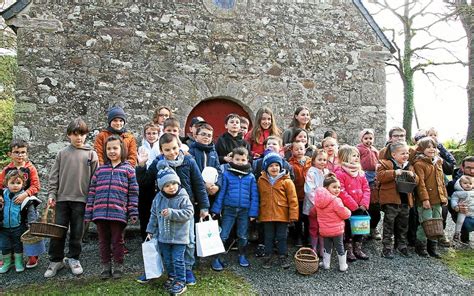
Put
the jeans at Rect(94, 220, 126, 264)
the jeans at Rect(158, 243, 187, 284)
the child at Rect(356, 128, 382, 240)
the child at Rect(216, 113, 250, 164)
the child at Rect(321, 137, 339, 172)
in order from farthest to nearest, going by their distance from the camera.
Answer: the child at Rect(356, 128, 382, 240)
the child at Rect(321, 137, 339, 172)
the child at Rect(216, 113, 250, 164)
the jeans at Rect(94, 220, 126, 264)
the jeans at Rect(158, 243, 187, 284)

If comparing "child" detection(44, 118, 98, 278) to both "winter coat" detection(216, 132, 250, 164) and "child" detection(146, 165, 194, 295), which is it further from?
"winter coat" detection(216, 132, 250, 164)

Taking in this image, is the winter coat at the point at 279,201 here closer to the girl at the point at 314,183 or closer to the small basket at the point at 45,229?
the girl at the point at 314,183

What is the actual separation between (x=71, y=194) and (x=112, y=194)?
0.62 meters

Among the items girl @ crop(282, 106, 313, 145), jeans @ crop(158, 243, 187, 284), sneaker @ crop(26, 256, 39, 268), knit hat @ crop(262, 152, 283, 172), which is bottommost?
sneaker @ crop(26, 256, 39, 268)

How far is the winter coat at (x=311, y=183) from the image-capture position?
4.50 m

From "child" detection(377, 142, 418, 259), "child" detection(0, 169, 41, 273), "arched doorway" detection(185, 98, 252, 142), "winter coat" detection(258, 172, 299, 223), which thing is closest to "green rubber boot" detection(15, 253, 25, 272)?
"child" detection(0, 169, 41, 273)

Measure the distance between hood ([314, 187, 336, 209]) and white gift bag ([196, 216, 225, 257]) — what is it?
1.21 metres

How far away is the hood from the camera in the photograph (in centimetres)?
419

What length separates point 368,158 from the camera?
5.26 metres

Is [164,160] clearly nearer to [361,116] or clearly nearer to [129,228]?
[129,228]

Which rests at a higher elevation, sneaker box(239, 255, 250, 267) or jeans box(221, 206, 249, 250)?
jeans box(221, 206, 249, 250)

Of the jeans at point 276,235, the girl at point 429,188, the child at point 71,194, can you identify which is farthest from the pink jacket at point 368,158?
the child at point 71,194

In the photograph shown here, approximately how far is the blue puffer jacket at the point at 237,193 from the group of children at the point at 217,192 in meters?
0.01

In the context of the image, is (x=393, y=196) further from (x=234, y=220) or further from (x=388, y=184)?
(x=234, y=220)
